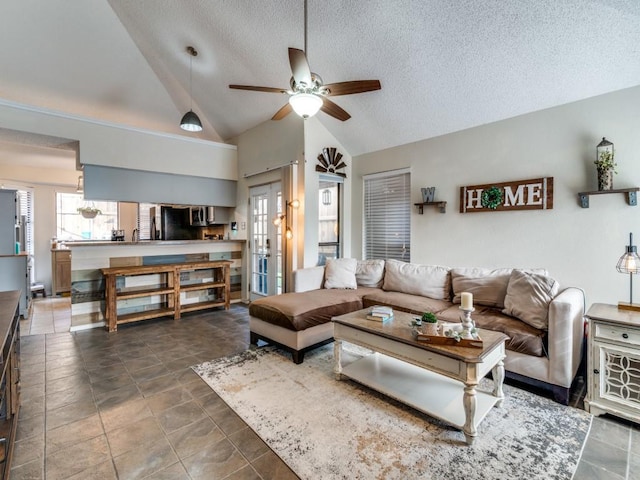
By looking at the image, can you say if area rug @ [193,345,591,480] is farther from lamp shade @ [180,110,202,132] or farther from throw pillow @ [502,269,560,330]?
lamp shade @ [180,110,202,132]

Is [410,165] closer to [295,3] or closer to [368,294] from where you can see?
[368,294]

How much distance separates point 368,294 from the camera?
3936mm

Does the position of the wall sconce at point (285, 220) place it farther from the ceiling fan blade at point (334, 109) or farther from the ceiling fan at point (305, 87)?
the ceiling fan at point (305, 87)

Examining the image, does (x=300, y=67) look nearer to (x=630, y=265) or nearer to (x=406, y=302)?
(x=406, y=302)

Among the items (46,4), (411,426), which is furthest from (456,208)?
(46,4)

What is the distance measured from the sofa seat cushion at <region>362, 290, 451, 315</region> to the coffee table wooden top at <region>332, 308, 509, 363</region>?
1.67ft

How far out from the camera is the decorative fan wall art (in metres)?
4.78

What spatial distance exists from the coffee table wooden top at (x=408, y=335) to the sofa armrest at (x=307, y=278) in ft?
4.37

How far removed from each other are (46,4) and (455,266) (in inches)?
251

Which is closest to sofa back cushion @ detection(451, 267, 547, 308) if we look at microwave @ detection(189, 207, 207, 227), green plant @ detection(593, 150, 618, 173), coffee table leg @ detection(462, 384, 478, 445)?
green plant @ detection(593, 150, 618, 173)

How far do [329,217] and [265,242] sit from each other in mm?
1242

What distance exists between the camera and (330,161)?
192 inches

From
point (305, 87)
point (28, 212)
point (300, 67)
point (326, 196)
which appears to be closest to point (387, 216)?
point (326, 196)

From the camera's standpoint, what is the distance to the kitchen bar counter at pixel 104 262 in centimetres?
436
